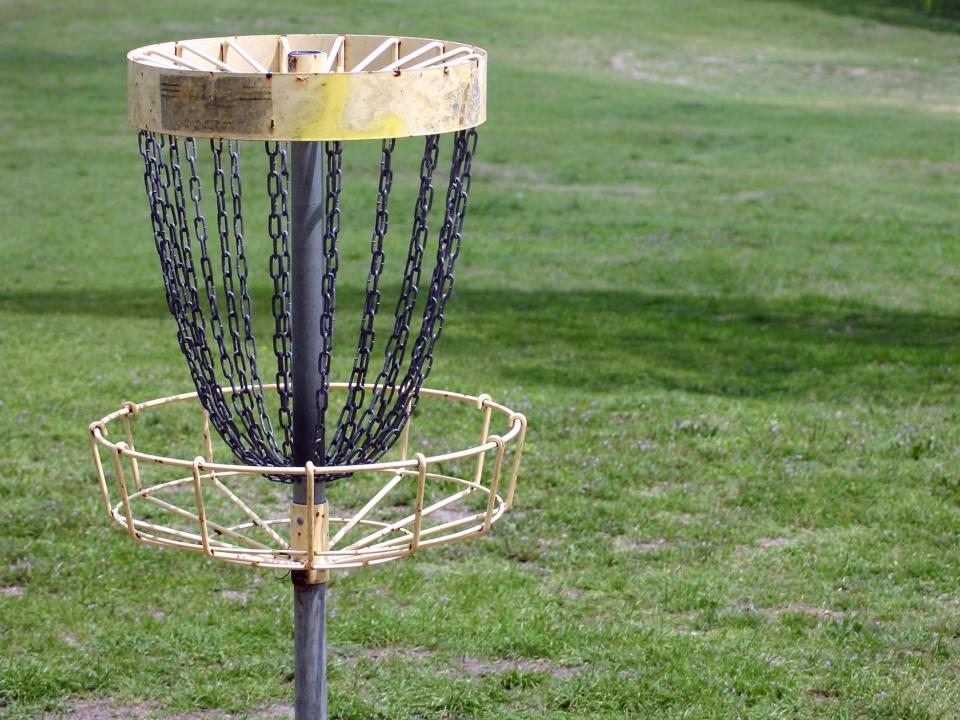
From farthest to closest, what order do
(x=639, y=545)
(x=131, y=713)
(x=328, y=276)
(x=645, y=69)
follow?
(x=645, y=69)
(x=639, y=545)
(x=131, y=713)
(x=328, y=276)

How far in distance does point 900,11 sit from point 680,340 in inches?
1022

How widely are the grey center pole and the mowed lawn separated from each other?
1.64 meters

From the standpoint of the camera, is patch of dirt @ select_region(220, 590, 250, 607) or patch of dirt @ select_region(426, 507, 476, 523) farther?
patch of dirt @ select_region(426, 507, 476, 523)

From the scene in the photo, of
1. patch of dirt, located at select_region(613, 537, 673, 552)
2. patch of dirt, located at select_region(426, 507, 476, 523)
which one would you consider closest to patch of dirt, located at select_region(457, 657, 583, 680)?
patch of dirt, located at select_region(613, 537, 673, 552)

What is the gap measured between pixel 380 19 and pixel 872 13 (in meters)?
12.2

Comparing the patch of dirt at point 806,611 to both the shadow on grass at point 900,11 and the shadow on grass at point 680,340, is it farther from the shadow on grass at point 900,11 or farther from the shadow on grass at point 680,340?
the shadow on grass at point 900,11

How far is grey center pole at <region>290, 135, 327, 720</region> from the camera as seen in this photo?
2.93 meters

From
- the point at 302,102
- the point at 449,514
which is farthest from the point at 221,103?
the point at 449,514

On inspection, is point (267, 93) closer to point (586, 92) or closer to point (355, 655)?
point (355, 655)

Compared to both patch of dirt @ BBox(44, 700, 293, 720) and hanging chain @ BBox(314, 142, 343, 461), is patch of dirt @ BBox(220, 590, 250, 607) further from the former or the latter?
hanging chain @ BBox(314, 142, 343, 461)

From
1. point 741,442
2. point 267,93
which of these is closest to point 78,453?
point 741,442

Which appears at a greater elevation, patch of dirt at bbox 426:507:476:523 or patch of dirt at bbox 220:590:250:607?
patch of dirt at bbox 220:590:250:607

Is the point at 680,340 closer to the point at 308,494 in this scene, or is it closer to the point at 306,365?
the point at 306,365

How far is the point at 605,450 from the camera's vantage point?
7125 millimetres
